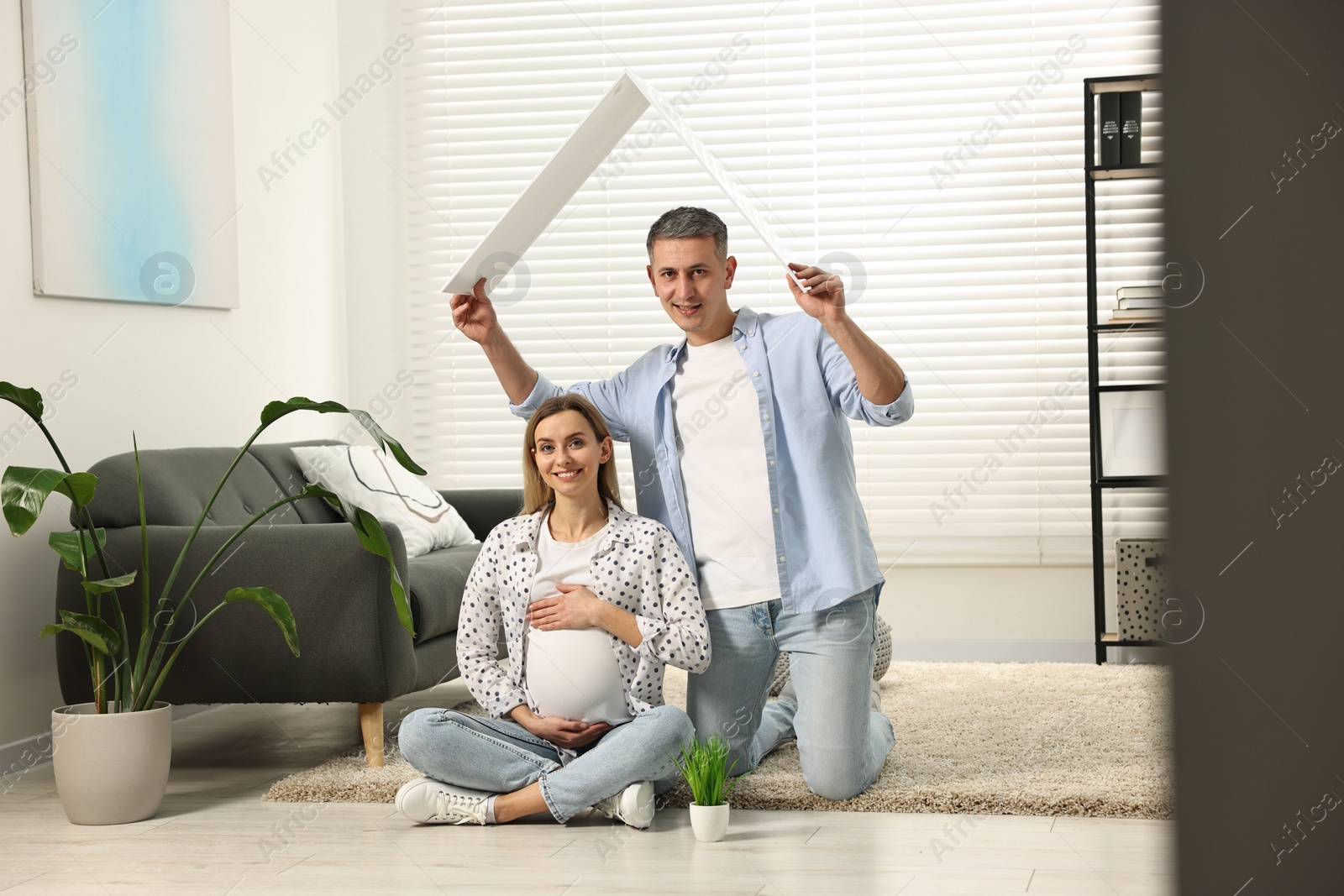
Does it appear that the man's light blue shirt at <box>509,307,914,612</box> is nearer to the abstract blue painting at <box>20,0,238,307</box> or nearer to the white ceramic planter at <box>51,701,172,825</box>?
the white ceramic planter at <box>51,701,172,825</box>

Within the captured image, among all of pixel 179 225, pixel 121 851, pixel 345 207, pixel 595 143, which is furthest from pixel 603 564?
pixel 345 207

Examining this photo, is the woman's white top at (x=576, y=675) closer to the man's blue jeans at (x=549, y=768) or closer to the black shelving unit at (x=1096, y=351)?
the man's blue jeans at (x=549, y=768)

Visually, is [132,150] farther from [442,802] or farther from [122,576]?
[442,802]

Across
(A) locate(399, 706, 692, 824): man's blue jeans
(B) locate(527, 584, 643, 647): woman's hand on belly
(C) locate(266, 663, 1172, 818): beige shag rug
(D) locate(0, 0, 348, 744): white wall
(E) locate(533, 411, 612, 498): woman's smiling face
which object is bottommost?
(C) locate(266, 663, 1172, 818): beige shag rug

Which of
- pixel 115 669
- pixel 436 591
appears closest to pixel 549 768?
pixel 436 591

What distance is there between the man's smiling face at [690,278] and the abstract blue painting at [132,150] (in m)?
1.63

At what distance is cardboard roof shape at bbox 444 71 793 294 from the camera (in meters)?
2.09

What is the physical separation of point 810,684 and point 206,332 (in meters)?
2.29

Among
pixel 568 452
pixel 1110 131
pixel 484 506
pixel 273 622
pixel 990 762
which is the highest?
pixel 1110 131

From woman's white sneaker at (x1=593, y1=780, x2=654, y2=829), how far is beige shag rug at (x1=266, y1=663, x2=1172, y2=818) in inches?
7.5

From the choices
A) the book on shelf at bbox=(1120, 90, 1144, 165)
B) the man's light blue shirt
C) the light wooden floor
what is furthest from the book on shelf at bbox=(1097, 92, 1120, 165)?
the light wooden floor

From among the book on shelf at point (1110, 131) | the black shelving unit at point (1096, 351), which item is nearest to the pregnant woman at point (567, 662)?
the black shelving unit at point (1096, 351)

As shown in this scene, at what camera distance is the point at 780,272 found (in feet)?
14.1

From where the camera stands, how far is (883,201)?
13.9 feet
